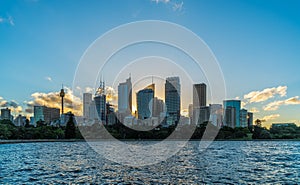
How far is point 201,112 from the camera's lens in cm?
19438

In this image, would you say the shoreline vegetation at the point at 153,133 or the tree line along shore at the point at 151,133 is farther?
the shoreline vegetation at the point at 153,133

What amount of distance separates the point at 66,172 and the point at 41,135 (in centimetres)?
13865

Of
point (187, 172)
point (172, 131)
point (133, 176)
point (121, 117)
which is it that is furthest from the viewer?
point (172, 131)

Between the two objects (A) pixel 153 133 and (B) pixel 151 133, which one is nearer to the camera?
(B) pixel 151 133

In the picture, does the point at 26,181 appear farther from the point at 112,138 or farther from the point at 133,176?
the point at 112,138

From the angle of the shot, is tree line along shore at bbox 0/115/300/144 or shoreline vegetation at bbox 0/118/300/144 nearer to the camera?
tree line along shore at bbox 0/115/300/144

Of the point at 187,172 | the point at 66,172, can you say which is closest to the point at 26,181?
the point at 66,172

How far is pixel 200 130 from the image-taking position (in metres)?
190

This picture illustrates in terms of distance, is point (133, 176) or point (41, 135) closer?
point (133, 176)

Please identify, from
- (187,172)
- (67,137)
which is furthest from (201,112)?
(187,172)

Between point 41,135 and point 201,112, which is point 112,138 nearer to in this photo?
point 41,135

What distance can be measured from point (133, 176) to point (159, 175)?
2.81 meters

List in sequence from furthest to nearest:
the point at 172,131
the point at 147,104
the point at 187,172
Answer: the point at 172,131, the point at 147,104, the point at 187,172

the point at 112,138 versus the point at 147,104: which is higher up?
the point at 147,104
